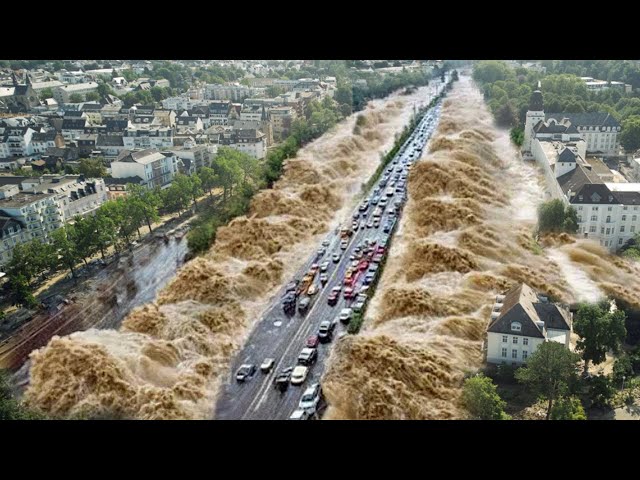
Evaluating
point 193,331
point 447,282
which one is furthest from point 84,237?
point 447,282

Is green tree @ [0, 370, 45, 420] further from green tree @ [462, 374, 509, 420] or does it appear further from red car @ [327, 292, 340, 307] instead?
green tree @ [462, 374, 509, 420]

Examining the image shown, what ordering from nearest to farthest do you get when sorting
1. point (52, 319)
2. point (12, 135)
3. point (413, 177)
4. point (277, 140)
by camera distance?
point (52, 319), point (413, 177), point (12, 135), point (277, 140)

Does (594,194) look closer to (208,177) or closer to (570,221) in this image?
(570,221)

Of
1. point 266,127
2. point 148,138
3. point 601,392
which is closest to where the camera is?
point 601,392
